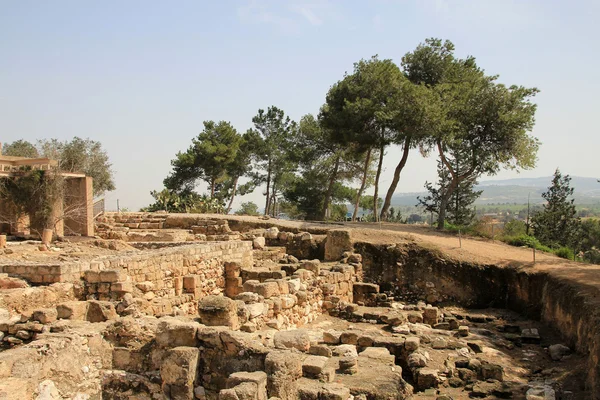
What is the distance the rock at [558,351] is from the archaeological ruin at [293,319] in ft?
0.13

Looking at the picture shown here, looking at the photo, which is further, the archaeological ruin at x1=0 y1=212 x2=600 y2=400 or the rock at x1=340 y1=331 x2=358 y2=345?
the rock at x1=340 y1=331 x2=358 y2=345

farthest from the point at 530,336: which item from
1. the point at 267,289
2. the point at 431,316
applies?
the point at 267,289

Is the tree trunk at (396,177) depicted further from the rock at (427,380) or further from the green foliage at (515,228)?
the rock at (427,380)

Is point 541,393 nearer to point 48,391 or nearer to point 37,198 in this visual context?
point 48,391

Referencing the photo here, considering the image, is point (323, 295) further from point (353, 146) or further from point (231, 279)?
point (353, 146)

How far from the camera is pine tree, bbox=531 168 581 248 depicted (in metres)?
23.4

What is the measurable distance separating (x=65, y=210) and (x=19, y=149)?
2389 centimetres

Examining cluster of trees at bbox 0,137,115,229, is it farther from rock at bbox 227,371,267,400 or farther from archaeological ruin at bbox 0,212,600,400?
rock at bbox 227,371,267,400

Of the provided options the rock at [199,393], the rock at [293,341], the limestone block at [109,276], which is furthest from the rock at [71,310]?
the rock at [293,341]

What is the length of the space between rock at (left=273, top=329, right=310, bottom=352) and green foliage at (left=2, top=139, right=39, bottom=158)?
30.9 meters

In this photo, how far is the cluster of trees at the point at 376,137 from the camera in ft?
68.4

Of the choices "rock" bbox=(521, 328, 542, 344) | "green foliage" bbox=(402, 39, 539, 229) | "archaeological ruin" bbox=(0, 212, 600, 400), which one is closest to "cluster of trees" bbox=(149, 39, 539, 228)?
"green foliage" bbox=(402, 39, 539, 229)

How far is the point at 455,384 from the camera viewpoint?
9133 mm

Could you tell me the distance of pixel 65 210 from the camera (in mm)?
17547
